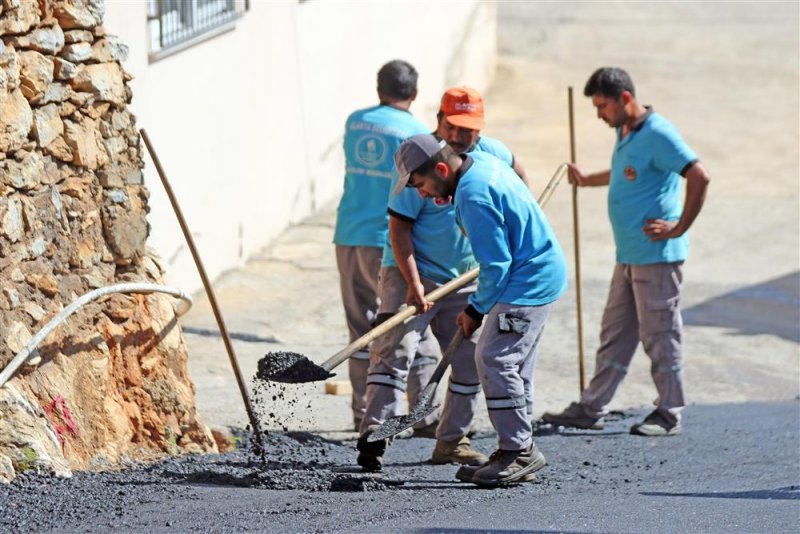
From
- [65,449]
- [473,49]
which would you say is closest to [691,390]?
[65,449]

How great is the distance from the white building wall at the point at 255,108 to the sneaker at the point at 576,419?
335 centimetres

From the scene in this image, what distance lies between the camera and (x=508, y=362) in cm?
586

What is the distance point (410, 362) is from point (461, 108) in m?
1.22

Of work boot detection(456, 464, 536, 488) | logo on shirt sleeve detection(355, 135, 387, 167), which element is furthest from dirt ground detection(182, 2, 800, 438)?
logo on shirt sleeve detection(355, 135, 387, 167)

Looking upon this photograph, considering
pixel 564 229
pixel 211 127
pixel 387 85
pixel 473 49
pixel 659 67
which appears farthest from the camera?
pixel 659 67

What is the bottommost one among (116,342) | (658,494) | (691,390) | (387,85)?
(691,390)

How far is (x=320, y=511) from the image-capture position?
17.2 ft

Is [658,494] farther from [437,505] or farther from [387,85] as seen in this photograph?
[387,85]

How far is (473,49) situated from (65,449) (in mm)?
13441

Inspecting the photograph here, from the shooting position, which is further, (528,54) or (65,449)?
(528,54)

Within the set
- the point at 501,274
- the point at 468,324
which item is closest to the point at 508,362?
the point at 468,324

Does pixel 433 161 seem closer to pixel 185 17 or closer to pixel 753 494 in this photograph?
pixel 753 494

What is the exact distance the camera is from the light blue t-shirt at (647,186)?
23.3 feet

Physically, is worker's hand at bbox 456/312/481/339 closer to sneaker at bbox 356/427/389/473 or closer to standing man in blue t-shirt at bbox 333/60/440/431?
sneaker at bbox 356/427/389/473
